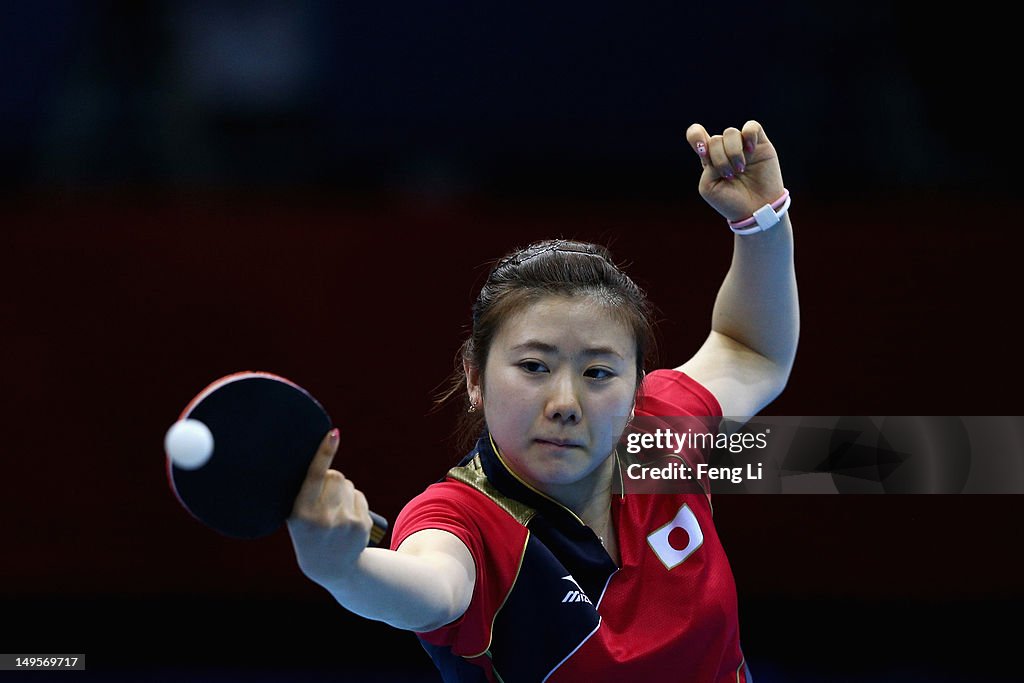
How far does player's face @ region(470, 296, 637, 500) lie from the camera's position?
6.70 ft

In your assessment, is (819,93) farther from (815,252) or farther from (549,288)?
(549,288)

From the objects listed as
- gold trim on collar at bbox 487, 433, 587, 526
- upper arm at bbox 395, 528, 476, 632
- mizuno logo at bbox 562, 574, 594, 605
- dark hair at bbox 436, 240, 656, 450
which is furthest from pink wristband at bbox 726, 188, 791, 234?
upper arm at bbox 395, 528, 476, 632

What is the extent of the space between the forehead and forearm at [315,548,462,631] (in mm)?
438

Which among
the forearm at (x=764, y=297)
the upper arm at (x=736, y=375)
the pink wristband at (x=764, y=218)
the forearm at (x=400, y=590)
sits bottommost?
the forearm at (x=400, y=590)

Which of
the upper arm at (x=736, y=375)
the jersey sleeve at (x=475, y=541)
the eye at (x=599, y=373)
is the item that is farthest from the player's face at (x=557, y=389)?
the upper arm at (x=736, y=375)

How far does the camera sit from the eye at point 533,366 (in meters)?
2.06

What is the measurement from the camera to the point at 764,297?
2633mm

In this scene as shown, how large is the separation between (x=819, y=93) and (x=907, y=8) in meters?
0.43

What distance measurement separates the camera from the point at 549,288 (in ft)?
6.97

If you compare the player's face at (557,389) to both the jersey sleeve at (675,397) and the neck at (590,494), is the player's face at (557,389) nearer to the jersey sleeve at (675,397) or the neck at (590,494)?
the neck at (590,494)

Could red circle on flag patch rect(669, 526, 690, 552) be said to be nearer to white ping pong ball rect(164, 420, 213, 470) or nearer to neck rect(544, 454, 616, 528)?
neck rect(544, 454, 616, 528)

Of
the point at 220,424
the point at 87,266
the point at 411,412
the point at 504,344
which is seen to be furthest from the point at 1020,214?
the point at 220,424

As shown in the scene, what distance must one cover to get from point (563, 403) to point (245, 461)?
25.3 inches

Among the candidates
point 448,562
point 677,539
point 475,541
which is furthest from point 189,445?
point 677,539
